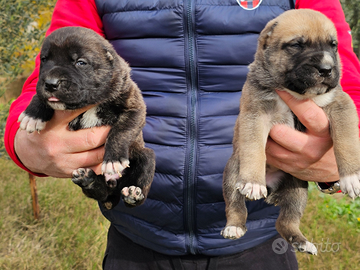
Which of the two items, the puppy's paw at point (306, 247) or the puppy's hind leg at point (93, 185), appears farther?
the puppy's hind leg at point (93, 185)

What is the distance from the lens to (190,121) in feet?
8.45

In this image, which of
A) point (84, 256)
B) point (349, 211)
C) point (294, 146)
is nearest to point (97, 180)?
point (294, 146)

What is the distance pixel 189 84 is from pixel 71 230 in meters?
4.17

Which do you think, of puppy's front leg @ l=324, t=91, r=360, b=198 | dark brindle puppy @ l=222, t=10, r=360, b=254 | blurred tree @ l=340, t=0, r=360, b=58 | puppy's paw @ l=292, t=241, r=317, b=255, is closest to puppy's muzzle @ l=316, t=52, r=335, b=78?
dark brindle puppy @ l=222, t=10, r=360, b=254

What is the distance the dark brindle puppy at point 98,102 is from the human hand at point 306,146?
90cm

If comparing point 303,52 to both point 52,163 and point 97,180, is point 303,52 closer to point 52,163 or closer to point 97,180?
point 97,180

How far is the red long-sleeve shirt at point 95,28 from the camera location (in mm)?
2471

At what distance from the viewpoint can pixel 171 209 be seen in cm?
282

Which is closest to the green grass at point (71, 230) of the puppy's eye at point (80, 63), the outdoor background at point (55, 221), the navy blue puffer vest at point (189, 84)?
the outdoor background at point (55, 221)

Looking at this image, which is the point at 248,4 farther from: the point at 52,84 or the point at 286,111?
the point at 52,84

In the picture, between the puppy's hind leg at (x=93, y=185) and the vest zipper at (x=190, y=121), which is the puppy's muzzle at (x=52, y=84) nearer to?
the puppy's hind leg at (x=93, y=185)

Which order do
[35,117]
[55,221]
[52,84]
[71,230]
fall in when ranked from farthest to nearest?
[55,221]
[71,230]
[35,117]
[52,84]

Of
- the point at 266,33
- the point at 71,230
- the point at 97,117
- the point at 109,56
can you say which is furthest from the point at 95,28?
the point at 71,230

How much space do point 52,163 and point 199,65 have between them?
1196 millimetres
